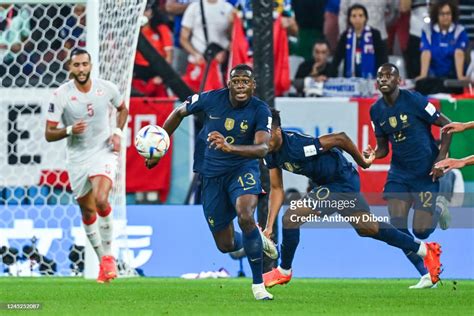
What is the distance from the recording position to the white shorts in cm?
1361

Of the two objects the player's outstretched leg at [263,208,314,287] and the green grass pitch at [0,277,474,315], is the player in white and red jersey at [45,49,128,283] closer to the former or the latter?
the green grass pitch at [0,277,474,315]

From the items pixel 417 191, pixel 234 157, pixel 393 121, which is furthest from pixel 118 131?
pixel 417 191

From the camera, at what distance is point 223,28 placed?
58.4 feet

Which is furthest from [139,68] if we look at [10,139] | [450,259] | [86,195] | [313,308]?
[313,308]

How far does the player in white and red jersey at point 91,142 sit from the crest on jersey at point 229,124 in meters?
2.51

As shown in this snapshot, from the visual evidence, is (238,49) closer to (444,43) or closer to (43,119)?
(444,43)

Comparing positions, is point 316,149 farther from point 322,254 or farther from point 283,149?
point 322,254

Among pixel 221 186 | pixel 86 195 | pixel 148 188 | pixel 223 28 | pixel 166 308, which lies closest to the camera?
pixel 166 308

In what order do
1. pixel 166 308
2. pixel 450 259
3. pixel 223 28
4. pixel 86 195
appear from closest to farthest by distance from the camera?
pixel 166 308 < pixel 86 195 < pixel 450 259 < pixel 223 28

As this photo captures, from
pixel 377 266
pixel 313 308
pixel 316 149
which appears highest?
pixel 316 149

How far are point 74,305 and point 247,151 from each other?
75.2 inches

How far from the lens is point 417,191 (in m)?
13.6

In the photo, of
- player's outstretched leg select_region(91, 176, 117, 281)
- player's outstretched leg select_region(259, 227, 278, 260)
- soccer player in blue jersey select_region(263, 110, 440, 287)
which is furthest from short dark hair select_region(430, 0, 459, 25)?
player's outstretched leg select_region(259, 227, 278, 260)

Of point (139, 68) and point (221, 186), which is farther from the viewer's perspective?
point (139, 68)
